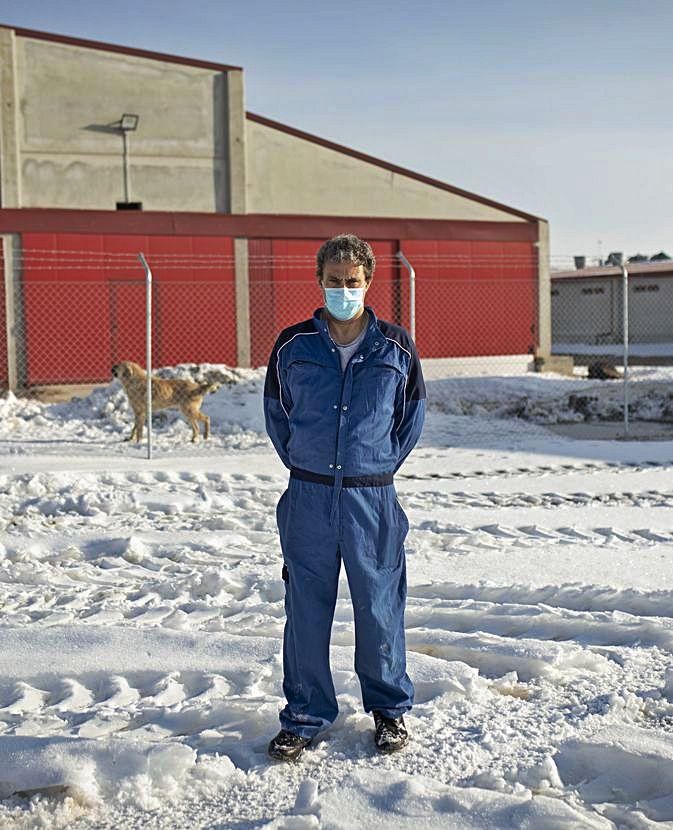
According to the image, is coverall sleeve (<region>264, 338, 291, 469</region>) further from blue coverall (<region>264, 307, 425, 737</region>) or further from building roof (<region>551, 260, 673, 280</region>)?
building roof (<region>551, 260, 673, 280</region>)

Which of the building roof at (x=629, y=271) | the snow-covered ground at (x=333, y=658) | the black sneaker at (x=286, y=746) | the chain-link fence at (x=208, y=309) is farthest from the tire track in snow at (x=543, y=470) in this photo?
the building roof at (x=629, y=271)

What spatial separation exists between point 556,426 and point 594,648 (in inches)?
411

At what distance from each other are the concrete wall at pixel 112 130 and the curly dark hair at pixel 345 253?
2078cm

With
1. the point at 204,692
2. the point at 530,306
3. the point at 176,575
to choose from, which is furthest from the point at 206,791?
the point at 530,306

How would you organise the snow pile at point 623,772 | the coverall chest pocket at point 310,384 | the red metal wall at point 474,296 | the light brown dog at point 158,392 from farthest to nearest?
the red metal wall at point 474,296
the light brown dog at point 158,392
the coverall chest pocket at point 310,384
the snow pile at point 623,772

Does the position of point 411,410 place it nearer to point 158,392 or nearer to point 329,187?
point 158,392

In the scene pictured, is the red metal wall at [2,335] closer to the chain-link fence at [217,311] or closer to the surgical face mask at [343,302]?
the chain-link fence at [217,311]

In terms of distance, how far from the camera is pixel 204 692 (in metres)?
4.78

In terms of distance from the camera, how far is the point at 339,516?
4.04m

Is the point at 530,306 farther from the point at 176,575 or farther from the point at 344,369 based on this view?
the point at 344,369

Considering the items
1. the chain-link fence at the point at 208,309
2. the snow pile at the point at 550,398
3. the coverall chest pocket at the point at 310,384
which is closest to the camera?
the coverall chest pocket at the point at 310,384

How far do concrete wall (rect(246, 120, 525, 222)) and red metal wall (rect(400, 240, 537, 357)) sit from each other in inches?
77.0

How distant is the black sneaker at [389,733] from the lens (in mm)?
4051

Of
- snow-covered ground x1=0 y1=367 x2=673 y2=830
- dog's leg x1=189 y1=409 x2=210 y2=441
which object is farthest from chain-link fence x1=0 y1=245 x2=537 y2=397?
snow-covered ground x1=0 y1=367 x2=673 y2=830
